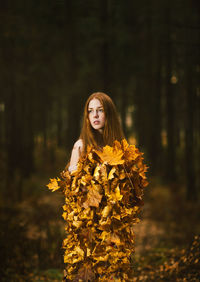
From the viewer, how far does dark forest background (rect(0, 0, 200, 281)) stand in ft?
29.3

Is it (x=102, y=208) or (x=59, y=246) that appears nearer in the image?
(x=102, y=208)

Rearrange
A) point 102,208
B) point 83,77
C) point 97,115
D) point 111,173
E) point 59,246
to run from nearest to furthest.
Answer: point 111,173 → point 102,208 → point 97,115 → point 59,246 → point 83,77

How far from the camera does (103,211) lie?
9.94 feet

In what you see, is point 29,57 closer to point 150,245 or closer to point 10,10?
point 10,10

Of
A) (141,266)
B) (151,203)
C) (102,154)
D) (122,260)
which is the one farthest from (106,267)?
(151,203)

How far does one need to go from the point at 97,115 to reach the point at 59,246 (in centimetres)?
320

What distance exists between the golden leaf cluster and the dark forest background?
115 inches

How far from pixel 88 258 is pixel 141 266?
111 inches

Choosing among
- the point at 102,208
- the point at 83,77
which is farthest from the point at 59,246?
the point at 83,77

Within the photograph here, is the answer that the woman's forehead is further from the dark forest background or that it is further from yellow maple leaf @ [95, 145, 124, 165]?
the dark forest background

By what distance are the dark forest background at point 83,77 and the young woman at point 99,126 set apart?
3260 mm

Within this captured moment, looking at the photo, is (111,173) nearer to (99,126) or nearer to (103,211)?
(103,211)

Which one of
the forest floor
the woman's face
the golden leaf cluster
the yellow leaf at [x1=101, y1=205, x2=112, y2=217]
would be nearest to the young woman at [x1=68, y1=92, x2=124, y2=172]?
the woman's face

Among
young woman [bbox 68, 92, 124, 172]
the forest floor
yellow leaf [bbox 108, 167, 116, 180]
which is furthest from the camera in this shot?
the forest floor
